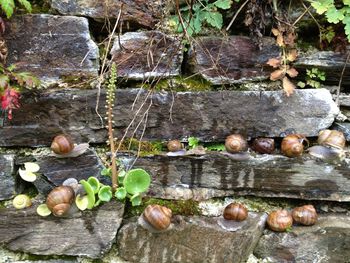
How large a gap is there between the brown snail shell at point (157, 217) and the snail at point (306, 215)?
0.62m

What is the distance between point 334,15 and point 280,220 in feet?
3.35

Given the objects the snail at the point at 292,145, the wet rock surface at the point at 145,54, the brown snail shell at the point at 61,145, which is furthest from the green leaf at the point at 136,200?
the snail at the point at 292,145

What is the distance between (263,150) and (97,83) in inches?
34.9

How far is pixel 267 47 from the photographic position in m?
2.12

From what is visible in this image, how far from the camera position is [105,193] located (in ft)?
6.36

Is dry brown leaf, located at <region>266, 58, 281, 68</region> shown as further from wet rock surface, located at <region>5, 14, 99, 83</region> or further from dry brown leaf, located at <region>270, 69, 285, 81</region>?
wet rock surface, located at <region>5, 14, 99, 83</region>

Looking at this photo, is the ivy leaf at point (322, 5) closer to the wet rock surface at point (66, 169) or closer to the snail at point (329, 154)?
the snail at point (329, 154)

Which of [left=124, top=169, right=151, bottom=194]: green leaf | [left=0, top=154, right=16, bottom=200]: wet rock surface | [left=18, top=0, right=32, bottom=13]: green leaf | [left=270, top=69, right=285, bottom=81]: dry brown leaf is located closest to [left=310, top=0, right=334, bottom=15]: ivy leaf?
[left=270, top=69, right=285, bottom=81]: dry brown leaf

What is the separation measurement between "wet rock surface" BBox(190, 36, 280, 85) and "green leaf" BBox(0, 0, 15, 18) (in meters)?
0.86

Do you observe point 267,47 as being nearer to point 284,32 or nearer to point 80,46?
point 284,32

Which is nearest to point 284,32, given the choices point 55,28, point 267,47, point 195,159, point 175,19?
point 267,47

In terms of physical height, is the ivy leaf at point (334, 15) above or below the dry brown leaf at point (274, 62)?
above

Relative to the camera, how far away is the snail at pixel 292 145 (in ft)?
6.42

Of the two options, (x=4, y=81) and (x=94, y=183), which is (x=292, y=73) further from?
(x=4, y=81)
